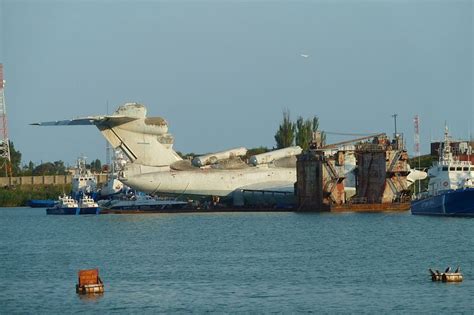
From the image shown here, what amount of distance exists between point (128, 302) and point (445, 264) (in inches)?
665

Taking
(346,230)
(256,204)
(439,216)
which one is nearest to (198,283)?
(346,230)

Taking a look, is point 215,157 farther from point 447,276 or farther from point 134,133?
point 447,276

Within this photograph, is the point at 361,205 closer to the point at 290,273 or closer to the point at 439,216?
the point at 439,216

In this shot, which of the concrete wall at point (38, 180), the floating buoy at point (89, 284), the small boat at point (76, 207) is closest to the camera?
the floating buoy at point (89, 284)

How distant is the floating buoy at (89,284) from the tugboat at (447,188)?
154ft

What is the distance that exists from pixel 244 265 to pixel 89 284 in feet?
38.3

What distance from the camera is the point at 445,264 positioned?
54844 mm

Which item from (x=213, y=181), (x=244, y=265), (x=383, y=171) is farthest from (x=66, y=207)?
(x=244, y=265)

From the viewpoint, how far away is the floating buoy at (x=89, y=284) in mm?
46031

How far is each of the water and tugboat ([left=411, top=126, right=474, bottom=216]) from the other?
1.40 m

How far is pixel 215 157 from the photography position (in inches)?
4943

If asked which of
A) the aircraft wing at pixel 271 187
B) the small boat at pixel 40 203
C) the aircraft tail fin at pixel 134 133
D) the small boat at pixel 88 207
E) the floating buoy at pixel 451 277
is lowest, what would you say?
the floating buoy at pixel 451 277

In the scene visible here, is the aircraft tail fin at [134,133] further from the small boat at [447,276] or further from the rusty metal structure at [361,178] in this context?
the small boat at [447,276]

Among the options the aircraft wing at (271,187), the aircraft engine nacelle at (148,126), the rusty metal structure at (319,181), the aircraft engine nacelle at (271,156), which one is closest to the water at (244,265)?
the rusty metal structure at (319,181)
